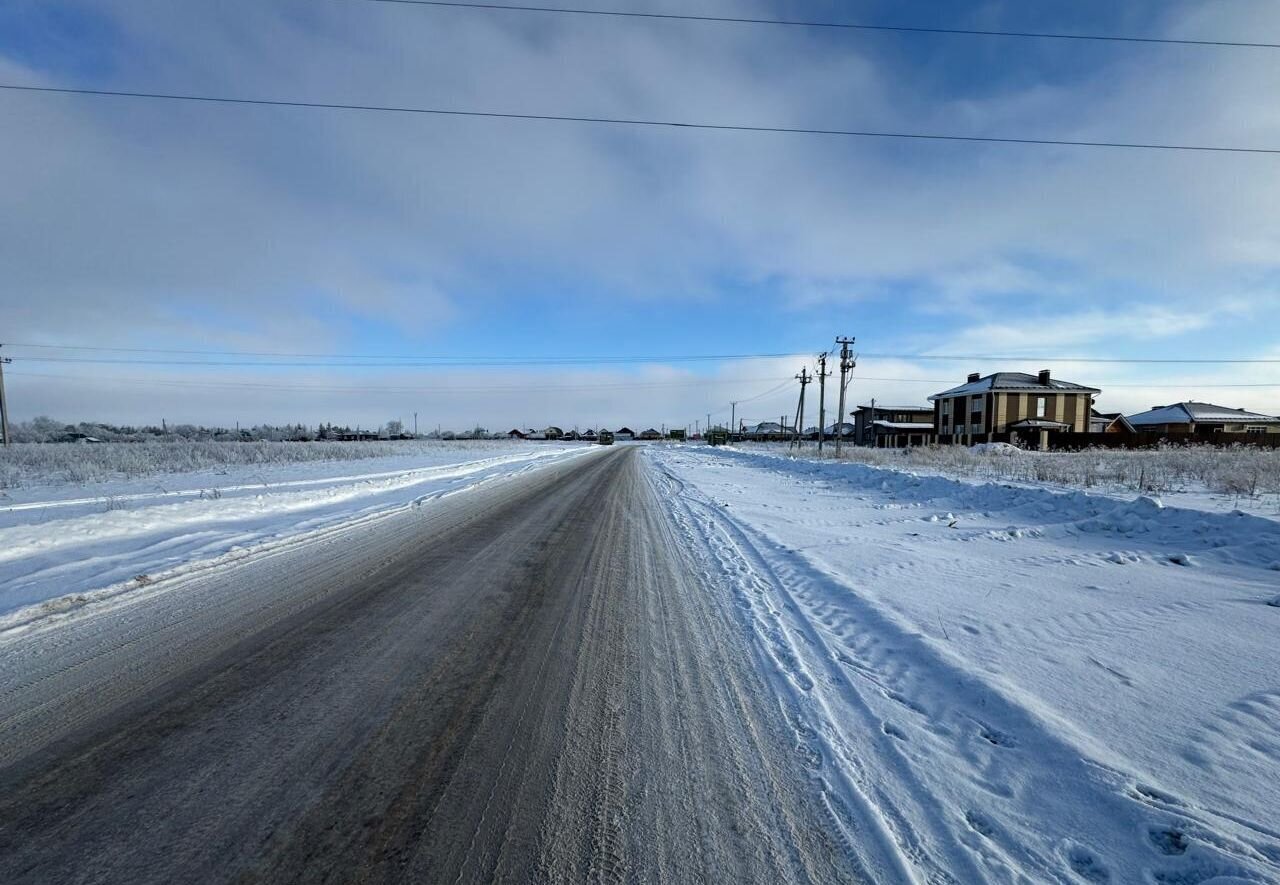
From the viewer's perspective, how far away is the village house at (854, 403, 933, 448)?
229ft

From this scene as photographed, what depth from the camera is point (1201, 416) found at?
54.0 metres

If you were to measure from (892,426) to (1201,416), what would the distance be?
29.2 m

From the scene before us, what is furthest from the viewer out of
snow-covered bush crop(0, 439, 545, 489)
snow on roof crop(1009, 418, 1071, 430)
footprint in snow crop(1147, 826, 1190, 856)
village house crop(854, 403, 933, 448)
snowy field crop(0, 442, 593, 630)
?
village house crop(854, 403, 933, 448)

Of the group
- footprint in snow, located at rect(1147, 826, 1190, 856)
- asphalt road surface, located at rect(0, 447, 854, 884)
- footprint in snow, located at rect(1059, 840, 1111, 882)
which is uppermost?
footprint in snow, located at rect(1147, 826, 1190, 856)

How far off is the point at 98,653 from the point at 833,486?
708 inches

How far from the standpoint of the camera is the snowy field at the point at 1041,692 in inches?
88.3

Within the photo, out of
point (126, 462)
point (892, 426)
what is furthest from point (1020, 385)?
point (126, 462)

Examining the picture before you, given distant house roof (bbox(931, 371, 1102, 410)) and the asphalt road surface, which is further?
distant house roof (bbox(931, 371, 1102, 410))

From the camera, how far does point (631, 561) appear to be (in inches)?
286

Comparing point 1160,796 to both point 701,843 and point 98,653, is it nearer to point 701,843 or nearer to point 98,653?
point 701,843

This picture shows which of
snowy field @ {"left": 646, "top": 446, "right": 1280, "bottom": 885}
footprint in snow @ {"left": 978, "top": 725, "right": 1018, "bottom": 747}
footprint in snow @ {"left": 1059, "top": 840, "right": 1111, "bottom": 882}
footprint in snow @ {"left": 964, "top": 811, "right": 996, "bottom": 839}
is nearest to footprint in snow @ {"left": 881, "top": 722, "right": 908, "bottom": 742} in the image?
snowy field @ {"left": 646, "top": 446, "right": 1280, "bottom": 885}

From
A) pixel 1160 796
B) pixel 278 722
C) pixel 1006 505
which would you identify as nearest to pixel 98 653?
pixel 278 722

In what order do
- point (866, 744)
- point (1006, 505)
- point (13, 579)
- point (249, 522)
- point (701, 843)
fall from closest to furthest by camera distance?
point (701, 843) < point (866, 744) < point (13, 579) < point (249, 522) < point (1006, 505)

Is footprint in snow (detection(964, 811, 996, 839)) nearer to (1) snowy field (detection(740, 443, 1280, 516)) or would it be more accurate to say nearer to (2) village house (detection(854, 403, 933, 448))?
(1) snowy field (detection(740, 443, 1280, 516))
